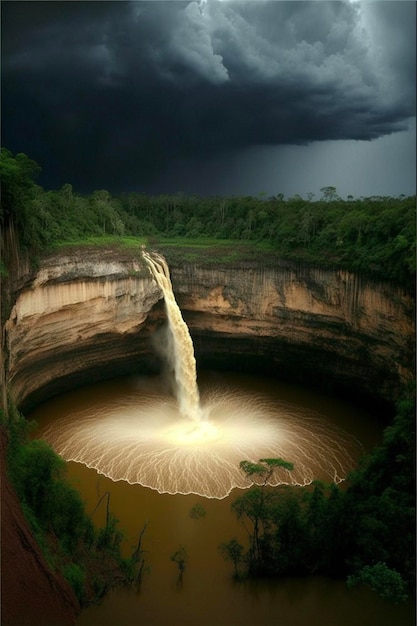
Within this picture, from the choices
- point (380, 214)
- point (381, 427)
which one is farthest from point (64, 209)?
point (381, 427)

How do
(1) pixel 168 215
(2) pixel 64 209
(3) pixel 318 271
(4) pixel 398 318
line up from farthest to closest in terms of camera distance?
(1) pixel 168 215 < (2) pixel 64 209 < (3) pixel 318 271 < (4) pixel 398 318

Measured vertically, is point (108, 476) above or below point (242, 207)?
below

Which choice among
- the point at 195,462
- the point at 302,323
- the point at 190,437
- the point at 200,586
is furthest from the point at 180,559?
the point at 302,323

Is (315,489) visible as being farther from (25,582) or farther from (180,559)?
(25,582)

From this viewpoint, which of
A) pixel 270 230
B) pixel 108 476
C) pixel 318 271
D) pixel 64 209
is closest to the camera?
pixel 108 476

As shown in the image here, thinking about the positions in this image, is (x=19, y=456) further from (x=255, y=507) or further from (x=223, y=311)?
(x=223, y=311)

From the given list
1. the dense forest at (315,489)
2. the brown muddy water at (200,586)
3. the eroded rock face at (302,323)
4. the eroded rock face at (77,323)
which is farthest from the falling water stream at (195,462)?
the eroded rock face at (302,323)
